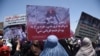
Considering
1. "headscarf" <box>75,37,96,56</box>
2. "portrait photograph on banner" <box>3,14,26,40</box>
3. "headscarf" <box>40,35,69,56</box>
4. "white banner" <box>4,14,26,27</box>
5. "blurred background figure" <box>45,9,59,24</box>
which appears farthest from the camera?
"white banner" <box>4,14,26,27</box>

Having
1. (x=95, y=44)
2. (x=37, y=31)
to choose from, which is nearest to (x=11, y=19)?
(x=95, y=44)

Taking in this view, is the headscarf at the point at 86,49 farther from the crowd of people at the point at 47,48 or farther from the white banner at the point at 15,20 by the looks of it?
the white banner at the point at 15,20

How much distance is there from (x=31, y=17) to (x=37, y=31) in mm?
282

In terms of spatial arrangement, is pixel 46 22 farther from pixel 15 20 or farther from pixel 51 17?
pixel 15 20

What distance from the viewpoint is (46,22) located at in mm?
5973

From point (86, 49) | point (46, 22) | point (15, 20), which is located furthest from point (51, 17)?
point (15, 20)

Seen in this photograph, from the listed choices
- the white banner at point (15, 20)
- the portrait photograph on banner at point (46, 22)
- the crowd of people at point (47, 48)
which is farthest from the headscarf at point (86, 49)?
the white banner at point (15, 20)

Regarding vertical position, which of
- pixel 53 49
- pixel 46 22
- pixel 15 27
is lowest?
pixel 53 49

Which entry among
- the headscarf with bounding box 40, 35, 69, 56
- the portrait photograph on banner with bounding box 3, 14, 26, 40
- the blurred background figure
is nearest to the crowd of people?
the headscarf with bounding box 40, 35, 69, 56

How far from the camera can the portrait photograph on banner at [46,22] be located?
18.9 ft

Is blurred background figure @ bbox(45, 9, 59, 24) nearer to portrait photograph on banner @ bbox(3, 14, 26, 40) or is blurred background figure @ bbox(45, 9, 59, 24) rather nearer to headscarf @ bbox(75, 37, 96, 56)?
headscarf @ bbox(75, 37, 96, 56)

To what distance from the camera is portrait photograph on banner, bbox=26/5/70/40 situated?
577cm

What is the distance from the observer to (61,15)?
6277 millimetres

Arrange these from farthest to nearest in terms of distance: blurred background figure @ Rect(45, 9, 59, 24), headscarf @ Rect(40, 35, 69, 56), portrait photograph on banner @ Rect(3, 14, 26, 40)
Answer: portrait photograph on banner @ Rect(3, 14, 26, 40)
blurred background figure @ Rect(45, 9, 59, 24)
headscarf @ Rect(40, 35, 69, 56)
